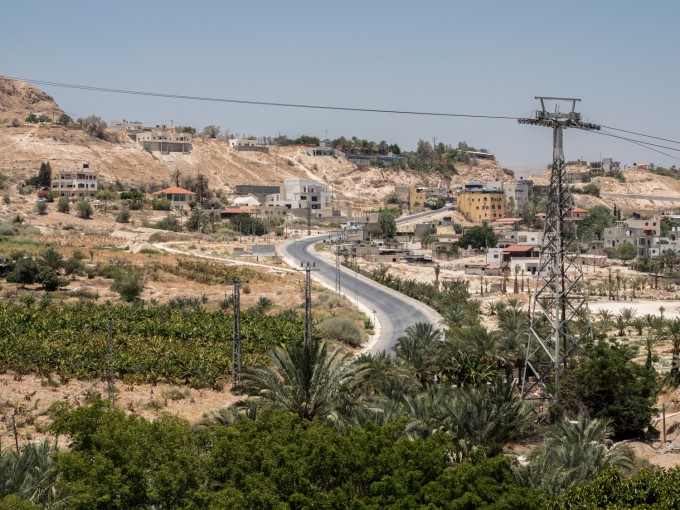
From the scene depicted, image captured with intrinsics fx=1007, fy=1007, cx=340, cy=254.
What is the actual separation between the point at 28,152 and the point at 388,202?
56.6 meters

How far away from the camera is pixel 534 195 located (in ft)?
569

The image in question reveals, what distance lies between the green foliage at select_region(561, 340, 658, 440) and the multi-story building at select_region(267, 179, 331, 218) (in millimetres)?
103641

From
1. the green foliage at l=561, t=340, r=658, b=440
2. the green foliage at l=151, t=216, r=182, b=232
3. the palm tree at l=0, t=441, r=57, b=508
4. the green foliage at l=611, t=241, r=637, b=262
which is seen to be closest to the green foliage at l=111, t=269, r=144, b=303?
the green foliage at l=561, t=340, r=658, b=440

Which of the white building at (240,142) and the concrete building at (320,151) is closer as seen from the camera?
the white building at (240,142)

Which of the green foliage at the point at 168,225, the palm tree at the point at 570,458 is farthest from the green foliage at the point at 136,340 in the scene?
the green foliage at the point at 168,225

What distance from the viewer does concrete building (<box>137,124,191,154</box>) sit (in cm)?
16562

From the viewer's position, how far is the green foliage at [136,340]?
4234 cm

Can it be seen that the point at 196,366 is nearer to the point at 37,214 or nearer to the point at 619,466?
the point at 619,466

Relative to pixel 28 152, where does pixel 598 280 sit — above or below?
below

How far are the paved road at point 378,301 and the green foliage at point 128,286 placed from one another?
49.3 feet

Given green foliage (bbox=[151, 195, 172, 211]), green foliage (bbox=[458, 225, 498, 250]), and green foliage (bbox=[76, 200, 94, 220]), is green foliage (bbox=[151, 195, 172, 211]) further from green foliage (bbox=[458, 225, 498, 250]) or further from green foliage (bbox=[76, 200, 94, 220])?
green foliage (bbox=[458, 225, 498, 250])

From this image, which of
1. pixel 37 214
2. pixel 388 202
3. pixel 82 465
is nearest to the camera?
pixel 82 465

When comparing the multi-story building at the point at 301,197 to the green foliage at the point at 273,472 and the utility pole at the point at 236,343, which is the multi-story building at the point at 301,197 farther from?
the green foliage at the point at 273,472

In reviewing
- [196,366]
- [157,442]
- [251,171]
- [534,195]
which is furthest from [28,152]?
[157,442]
